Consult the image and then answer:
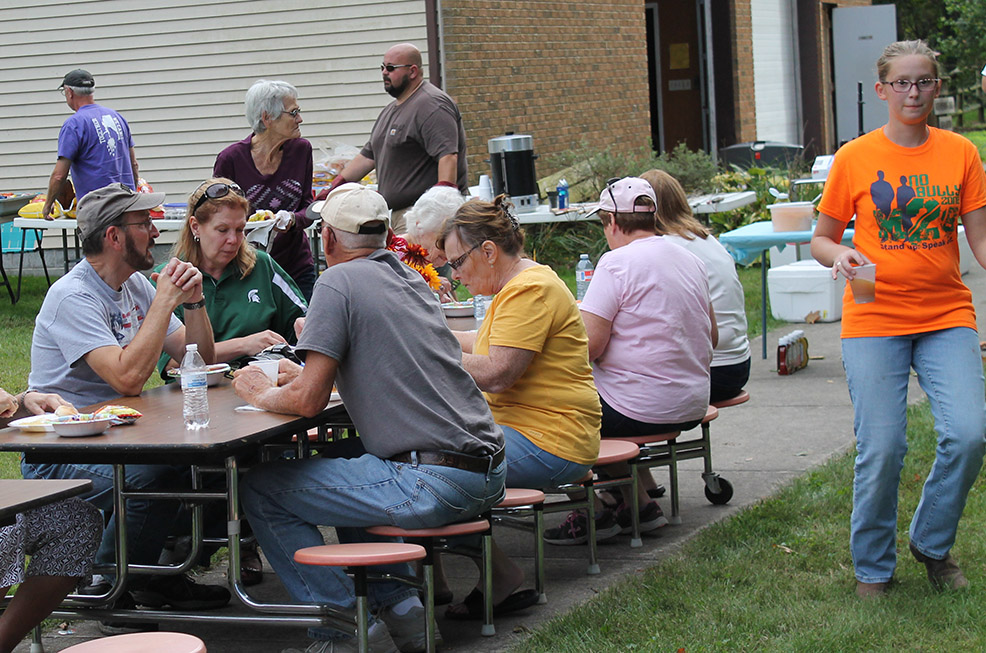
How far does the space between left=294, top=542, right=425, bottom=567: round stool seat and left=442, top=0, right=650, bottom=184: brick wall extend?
9.64m

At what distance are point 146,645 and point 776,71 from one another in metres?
20.2

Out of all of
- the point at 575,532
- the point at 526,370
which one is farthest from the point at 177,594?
the point at 575,532

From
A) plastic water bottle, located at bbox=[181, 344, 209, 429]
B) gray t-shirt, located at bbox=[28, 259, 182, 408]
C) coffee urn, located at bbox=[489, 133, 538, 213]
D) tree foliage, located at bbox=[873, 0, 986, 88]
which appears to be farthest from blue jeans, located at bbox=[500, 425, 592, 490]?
tree foliage, located at bbox=[873, 0, 986, 88]

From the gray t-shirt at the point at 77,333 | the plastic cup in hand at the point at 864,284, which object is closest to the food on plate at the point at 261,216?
the gray t-shirt at the point at 77,333

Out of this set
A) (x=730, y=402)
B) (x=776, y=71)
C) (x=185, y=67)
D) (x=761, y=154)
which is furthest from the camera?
(x=776, y=71)

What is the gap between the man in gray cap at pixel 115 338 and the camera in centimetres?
421

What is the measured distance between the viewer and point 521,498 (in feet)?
13.7

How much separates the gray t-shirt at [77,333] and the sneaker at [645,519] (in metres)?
2.17

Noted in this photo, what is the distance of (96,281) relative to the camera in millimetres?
4375

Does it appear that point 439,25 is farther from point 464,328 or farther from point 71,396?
point 71,396

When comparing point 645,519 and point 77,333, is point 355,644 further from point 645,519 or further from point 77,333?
point 645,519

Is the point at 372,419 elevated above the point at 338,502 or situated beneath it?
elevated above

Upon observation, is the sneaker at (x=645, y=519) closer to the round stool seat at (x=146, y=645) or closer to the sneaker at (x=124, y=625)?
the sneaker at (x=124, y=625)

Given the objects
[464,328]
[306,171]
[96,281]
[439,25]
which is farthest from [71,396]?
[439,25]
